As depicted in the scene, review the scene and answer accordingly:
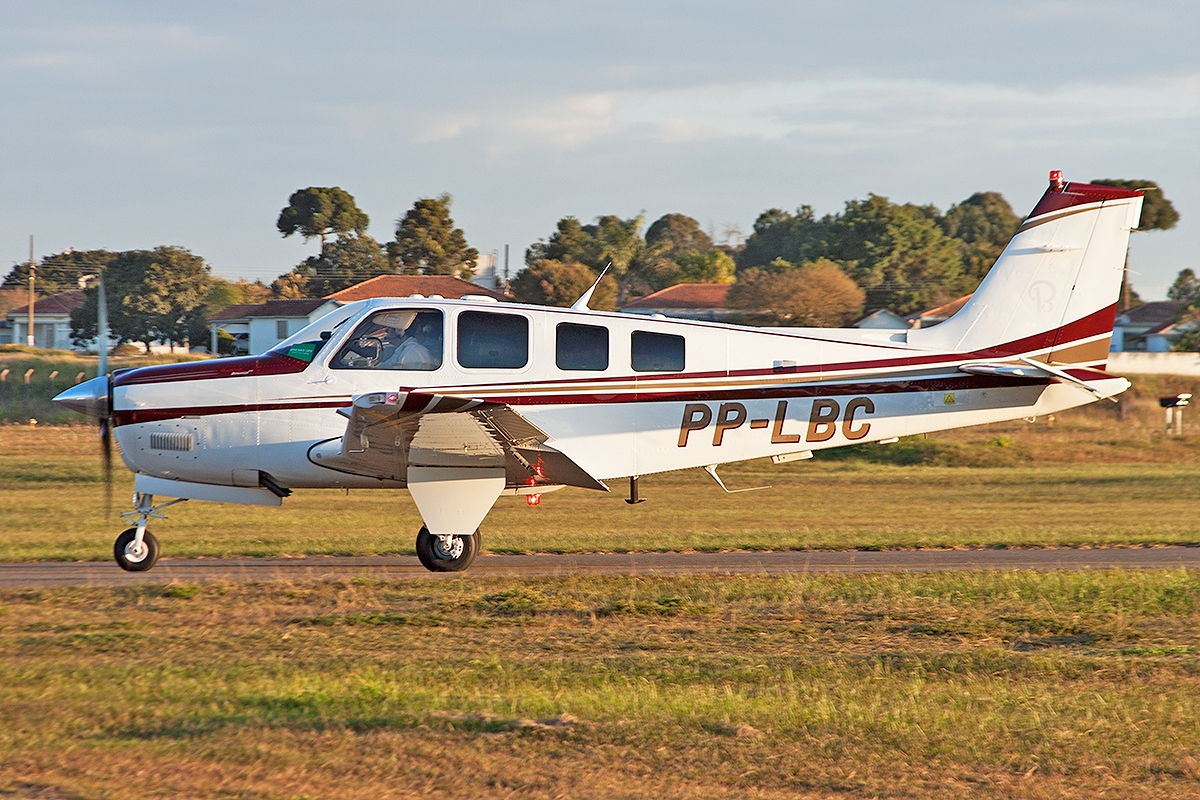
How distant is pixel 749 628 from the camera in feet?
29.4

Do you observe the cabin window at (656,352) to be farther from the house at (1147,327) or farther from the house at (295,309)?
the house at (1147,327)

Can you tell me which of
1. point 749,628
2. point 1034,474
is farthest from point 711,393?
point 1034,474

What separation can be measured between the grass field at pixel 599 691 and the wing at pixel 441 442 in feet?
3.86

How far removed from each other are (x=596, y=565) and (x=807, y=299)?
24681 mm

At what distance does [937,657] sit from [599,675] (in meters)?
2.43

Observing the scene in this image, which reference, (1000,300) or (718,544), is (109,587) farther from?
(1000,300)

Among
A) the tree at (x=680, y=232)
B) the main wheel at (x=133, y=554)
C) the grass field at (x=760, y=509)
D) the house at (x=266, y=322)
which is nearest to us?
the main wheel at (x=133, y=554)

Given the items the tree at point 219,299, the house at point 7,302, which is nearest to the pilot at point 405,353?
the tree at point 219,299

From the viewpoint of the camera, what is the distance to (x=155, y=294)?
50.8 m

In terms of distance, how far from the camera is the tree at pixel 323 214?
61.1 meters

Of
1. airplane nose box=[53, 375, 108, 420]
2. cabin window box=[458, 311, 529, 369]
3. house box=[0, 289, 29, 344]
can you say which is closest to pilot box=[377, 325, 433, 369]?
cabin window box=[458, 311, 529, 369]

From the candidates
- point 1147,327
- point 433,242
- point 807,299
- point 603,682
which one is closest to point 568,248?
point 433,242

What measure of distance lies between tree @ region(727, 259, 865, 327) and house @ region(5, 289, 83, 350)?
153 ft

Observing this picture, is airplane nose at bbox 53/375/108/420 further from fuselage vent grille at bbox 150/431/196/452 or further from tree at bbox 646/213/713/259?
tree at bbox 646/213/713/259
